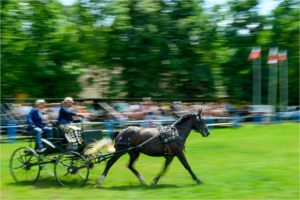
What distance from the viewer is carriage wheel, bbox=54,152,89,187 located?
750cm

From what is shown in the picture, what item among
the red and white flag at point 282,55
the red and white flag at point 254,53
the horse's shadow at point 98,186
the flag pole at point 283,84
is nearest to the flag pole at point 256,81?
the red and white flag at point 282,55

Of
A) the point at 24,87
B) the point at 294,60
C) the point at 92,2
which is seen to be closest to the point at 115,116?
the point at 24,87

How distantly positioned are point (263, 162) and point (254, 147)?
2.72 m

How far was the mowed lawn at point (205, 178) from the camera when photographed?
6.87m

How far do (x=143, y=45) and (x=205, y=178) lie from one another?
52.3ft

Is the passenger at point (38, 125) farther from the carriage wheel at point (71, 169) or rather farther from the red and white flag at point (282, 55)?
the red and white flag at point (282, 55)

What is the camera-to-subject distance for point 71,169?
769 centimetres

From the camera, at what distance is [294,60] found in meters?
→ 26.0

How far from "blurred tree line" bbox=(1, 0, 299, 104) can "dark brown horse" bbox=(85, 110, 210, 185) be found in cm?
1286

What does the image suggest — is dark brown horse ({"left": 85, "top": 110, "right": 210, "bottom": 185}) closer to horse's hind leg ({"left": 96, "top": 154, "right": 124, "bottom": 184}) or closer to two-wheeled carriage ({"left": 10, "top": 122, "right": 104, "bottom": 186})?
horse's hind leg ({"left": 96, "top": 154, "right": 124, "bottom": 184})

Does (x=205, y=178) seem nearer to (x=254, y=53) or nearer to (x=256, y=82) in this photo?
(x=254, y=53)

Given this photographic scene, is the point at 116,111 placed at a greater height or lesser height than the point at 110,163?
lesser

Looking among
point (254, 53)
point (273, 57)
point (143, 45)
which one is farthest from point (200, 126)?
point (273, 57)

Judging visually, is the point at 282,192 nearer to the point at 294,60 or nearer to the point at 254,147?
the point at 254,147
